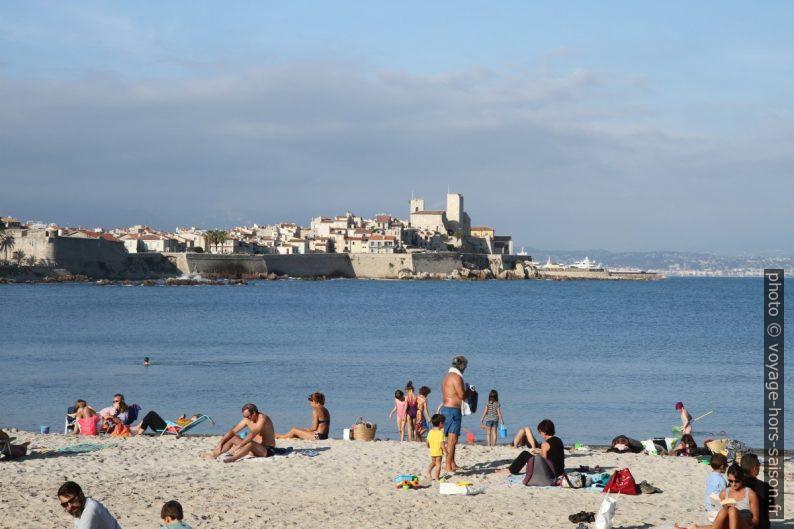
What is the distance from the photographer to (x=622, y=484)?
9336mm

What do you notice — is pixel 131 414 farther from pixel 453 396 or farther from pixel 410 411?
pixel 453 396

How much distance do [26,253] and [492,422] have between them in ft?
233

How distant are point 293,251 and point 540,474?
9967 centimetres

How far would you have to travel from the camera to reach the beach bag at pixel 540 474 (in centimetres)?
947

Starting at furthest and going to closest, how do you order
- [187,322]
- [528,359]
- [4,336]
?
1. [187,322]
2. [4,336]
3. [528,359]

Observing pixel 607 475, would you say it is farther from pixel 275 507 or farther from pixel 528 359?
pixel 528 359

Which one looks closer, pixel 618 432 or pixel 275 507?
pixel 275 507

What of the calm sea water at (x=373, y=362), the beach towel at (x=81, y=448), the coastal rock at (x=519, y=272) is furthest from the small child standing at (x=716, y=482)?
the coastal rock at (x=519, y=272)

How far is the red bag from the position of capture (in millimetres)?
9312

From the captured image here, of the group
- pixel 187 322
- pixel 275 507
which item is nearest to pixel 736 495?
pixel 275 507

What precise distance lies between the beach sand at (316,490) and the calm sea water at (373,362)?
3774 millimetres

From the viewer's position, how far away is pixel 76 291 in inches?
2638

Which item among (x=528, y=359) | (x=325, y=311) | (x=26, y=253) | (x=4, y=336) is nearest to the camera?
(x=528, y=359)

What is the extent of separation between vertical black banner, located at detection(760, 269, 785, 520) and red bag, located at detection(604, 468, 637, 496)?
3.88 ft
